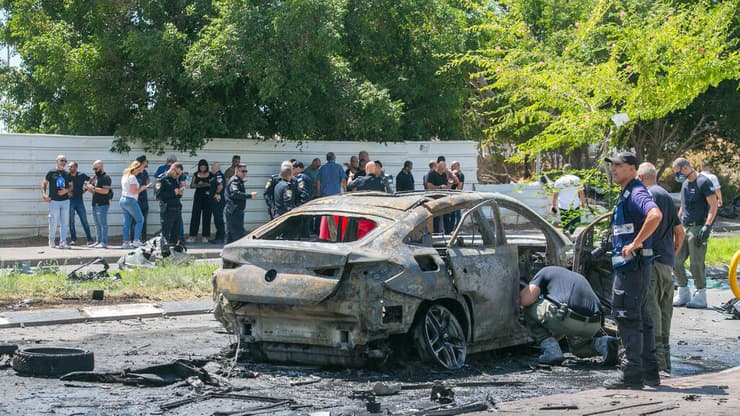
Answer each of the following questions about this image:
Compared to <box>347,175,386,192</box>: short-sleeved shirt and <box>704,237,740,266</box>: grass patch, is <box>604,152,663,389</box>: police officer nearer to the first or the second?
<box>347,175,386,192</box>: short-sleeved shirt

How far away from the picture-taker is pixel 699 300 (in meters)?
13.2

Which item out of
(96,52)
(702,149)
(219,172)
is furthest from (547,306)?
(702,149)

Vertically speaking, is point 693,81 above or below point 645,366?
above

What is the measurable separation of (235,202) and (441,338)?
10238mm

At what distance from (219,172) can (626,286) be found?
1366cm

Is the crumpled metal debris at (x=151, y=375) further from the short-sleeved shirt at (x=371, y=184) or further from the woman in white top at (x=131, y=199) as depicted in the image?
the woman in white top at (x=131, y=199)

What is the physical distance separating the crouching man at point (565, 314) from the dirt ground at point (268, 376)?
0.15 meters

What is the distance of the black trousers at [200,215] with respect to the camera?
67.8ft

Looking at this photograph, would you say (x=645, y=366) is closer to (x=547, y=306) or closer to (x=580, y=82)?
(x=547, y=306)

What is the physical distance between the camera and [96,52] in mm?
20859

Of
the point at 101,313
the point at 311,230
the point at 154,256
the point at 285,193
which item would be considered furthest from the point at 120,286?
the point at 311,230

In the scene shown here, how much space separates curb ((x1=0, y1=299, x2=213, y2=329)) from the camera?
Answer: 10.8 metres

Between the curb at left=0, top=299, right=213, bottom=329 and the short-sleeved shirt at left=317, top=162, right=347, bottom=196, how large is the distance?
847cm

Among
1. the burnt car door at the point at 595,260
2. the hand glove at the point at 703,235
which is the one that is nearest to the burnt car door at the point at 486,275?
the burnt car door at the point at 595,260
